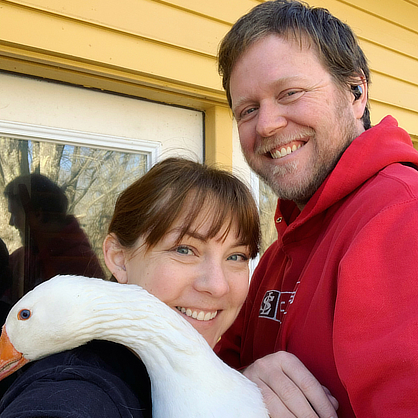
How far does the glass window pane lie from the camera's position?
2.53 m

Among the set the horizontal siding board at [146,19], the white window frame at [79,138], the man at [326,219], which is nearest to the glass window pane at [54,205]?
the white window frame at [79,138]

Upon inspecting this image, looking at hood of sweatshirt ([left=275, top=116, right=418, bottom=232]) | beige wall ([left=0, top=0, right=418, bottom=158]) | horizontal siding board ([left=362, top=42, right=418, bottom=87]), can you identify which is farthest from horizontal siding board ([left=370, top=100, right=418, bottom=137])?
hood of sweatshirt ([left=275, top=116, right=418, bottom=232])

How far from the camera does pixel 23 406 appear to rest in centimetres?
92

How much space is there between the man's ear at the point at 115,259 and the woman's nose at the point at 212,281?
0.33m

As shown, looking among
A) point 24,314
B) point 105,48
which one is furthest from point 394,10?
point 24,314

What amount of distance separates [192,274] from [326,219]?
570 mm

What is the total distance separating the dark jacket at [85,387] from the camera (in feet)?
3.03

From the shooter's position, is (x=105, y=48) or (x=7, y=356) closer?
(x=7, y=356)

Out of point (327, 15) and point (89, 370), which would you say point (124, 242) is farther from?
point (327, 15)

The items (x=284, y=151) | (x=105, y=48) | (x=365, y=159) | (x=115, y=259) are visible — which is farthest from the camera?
(x=105, y=48)

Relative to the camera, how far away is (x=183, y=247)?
5.15 ft

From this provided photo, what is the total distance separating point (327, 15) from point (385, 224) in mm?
1256

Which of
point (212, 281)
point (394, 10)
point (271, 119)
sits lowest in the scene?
point (212, 281)

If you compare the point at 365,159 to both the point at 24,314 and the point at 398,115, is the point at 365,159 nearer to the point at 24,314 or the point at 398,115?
the point at 24,314
